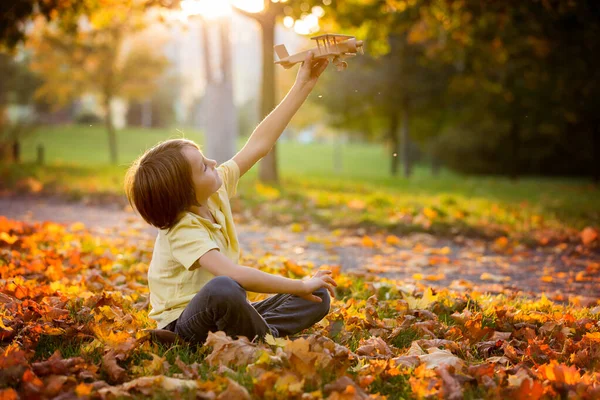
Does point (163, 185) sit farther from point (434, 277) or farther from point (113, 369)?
point (434, 277)

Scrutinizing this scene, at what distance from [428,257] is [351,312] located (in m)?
2.62

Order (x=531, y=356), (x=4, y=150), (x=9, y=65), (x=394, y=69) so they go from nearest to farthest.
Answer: (x=531, y=356)
(x=4, y=150)
(x=394, y=69)
(x=9, y=65)

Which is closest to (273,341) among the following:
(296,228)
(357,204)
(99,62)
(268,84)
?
(296,228)

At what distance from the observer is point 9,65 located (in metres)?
30.3

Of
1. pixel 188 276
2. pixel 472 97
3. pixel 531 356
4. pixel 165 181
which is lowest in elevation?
pixel 531 356

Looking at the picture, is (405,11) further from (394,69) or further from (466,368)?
(466,368)

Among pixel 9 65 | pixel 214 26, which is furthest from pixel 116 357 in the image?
pixel 9 65

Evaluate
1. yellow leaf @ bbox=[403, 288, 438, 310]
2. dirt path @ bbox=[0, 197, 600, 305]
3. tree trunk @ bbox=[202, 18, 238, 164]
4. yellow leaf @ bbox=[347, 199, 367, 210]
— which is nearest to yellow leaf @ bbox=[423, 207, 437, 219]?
dirt path @ bbox=[0, 197, 600, 305]

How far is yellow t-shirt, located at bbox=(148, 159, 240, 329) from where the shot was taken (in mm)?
2646

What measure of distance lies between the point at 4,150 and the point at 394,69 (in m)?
12.2

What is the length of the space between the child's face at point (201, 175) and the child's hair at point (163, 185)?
0.9 inches

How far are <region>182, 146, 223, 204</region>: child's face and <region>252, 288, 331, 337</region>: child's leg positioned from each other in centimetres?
66

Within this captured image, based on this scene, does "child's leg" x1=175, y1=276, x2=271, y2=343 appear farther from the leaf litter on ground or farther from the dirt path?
the dirt path

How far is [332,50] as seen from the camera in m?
2.98
